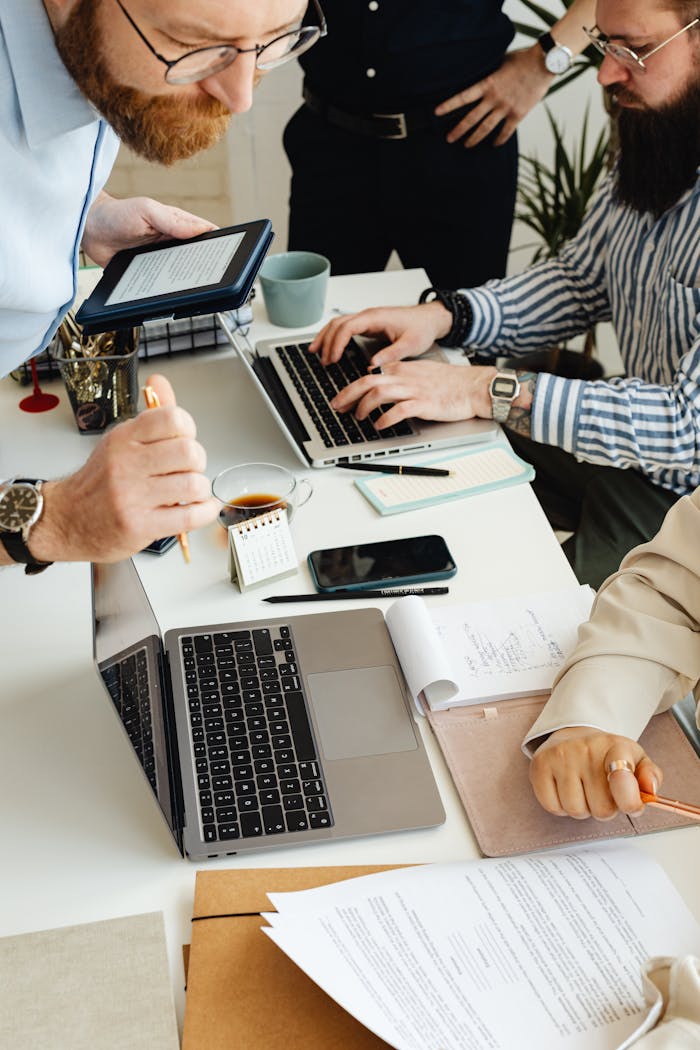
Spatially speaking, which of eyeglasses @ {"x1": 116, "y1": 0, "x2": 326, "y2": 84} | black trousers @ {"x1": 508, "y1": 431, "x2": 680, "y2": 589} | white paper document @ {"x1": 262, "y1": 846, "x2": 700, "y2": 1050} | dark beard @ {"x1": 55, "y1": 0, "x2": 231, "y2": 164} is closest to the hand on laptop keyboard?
black trousers @ {"x1": 508, "y1": 431, "x2": 680, "y2": 589}

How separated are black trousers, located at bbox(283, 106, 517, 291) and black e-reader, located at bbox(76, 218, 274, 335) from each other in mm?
851

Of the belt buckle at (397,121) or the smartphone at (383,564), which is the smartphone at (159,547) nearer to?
the smartphone at (383,564)

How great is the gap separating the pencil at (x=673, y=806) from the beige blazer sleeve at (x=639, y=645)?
10 cm

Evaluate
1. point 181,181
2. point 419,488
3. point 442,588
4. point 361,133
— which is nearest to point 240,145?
point 181,181

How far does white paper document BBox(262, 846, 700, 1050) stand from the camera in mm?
760

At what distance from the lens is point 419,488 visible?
1.39 m

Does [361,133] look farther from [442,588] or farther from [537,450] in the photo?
Answer: [442,588]

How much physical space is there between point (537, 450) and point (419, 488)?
21.5 inches

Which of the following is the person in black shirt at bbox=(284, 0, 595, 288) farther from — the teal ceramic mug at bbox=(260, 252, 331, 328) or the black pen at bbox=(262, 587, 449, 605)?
the black pen at bbox=(262, 587, 449, 605)

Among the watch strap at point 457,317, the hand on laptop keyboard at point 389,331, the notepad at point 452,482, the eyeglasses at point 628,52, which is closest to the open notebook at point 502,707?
the notepad at point 452,482

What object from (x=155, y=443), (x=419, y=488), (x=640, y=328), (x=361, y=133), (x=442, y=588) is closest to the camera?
(x=155, y=443)

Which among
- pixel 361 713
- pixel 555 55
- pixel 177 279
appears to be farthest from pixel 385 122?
pixel 361 713

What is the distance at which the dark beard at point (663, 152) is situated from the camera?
157 cm

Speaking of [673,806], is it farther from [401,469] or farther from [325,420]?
[325,420]
